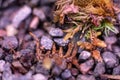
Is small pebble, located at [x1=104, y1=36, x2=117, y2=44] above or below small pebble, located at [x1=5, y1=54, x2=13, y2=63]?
above

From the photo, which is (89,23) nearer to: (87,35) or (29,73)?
(87,35)

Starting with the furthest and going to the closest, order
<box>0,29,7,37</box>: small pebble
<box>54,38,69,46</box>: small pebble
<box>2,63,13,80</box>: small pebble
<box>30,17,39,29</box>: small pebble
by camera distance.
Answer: <box>30,17,39,29</box>: small pebble
<box>0,29,7,37</box>: small pebble
<box>54,38,69,46</box>: small pebble
<box>2,63,13,80</box>: small pebble

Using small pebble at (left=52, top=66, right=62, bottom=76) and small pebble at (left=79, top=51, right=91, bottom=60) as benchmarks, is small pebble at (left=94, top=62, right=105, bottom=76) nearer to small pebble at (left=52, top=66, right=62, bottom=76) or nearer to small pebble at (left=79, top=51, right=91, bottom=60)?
small pebble at (left=79, top=51, right=91, bottom=60)

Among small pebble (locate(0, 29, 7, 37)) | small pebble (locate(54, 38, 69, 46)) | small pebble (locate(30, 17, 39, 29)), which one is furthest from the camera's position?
small pebble (locate(30, 17, 39, 29))

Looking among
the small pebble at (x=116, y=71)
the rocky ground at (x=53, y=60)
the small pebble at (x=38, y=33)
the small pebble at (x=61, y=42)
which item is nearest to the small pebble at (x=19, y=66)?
the rocky ground at (x=53, y=60)

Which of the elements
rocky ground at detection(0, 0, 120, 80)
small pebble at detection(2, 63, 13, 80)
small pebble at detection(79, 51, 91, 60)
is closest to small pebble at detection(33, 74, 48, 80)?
rocky ground at detection(0, 0, 120, 80)

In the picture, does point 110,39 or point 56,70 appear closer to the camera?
point 56,70

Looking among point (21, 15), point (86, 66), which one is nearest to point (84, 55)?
point (86, 66)

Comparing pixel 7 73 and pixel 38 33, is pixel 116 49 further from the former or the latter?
pixel 7 73
